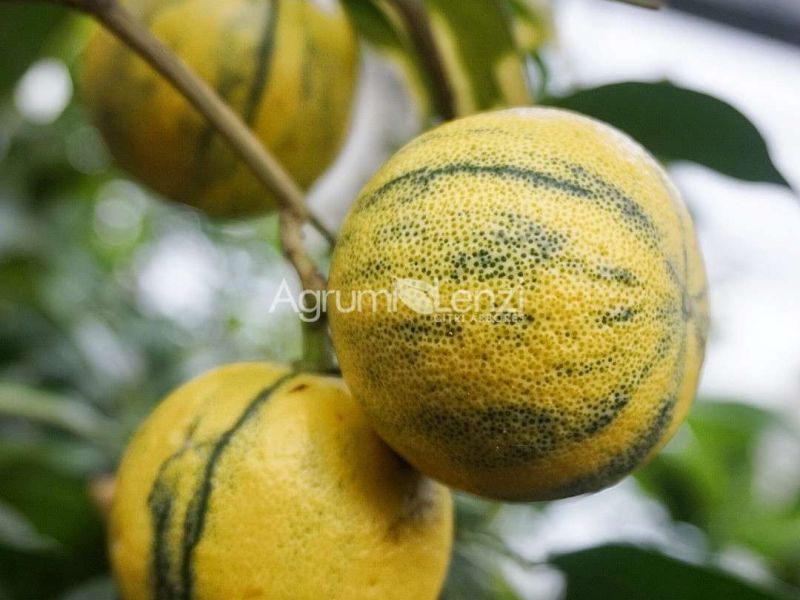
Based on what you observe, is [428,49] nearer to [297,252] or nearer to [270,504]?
[297,252]

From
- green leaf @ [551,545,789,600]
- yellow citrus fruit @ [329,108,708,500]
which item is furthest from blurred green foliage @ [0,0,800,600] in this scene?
yellow citrus fruit @ [329,108,708,500]

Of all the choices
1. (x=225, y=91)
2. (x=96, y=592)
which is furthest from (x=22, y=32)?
(x=96, y=592)

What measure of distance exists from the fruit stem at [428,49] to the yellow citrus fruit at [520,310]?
226 mm

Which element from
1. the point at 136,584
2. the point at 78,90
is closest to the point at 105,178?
the point at 78,90

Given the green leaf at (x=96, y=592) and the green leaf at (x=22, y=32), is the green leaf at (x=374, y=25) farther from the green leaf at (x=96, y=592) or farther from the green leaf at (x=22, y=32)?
the green leaf at (x=96, y=592)

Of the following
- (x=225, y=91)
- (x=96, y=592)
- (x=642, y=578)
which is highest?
(x=225, y=91)

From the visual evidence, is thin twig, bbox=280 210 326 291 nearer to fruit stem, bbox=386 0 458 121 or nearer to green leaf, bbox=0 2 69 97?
fruit stem, bbox=386 0 458 121

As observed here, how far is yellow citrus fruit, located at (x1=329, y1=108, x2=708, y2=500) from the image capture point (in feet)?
1.32

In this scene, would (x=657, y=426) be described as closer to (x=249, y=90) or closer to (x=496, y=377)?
(x=496, y=377)

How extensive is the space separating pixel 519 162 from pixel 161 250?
1.55 m

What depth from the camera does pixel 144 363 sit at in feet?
4.02

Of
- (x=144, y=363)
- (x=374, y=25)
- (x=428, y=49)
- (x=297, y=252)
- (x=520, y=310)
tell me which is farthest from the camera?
(x=144, y=363)

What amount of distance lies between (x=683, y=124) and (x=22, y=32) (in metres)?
0.61

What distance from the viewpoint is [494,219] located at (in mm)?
414
